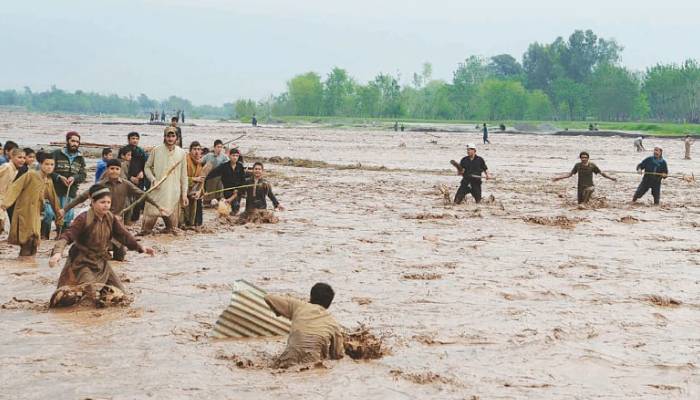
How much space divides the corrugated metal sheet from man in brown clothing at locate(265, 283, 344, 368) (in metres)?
0.53

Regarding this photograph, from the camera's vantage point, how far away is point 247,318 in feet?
23.1

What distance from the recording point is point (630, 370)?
254 inches

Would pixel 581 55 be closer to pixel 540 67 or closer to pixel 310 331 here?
pixel 540 67

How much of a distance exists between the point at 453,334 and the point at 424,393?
62.2 inches

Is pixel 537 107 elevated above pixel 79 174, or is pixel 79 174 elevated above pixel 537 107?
pixel 537 107

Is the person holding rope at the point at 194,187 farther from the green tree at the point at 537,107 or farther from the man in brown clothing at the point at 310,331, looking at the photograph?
the green tree at the point at 537,107

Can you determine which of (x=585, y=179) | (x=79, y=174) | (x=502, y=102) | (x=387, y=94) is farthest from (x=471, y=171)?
(x=387, y=94)

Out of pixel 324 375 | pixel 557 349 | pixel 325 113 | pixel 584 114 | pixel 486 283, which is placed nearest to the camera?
pixel 324 375

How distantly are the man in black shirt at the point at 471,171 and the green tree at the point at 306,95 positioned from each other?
10841 centimetres

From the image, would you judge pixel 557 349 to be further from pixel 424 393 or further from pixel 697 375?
pixel 424 393

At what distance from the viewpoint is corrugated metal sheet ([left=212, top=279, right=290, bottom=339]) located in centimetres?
700

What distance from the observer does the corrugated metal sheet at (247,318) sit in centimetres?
700

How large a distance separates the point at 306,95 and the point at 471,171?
11034 cm

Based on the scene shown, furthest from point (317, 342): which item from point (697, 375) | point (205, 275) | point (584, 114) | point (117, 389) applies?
point (584, 114)
